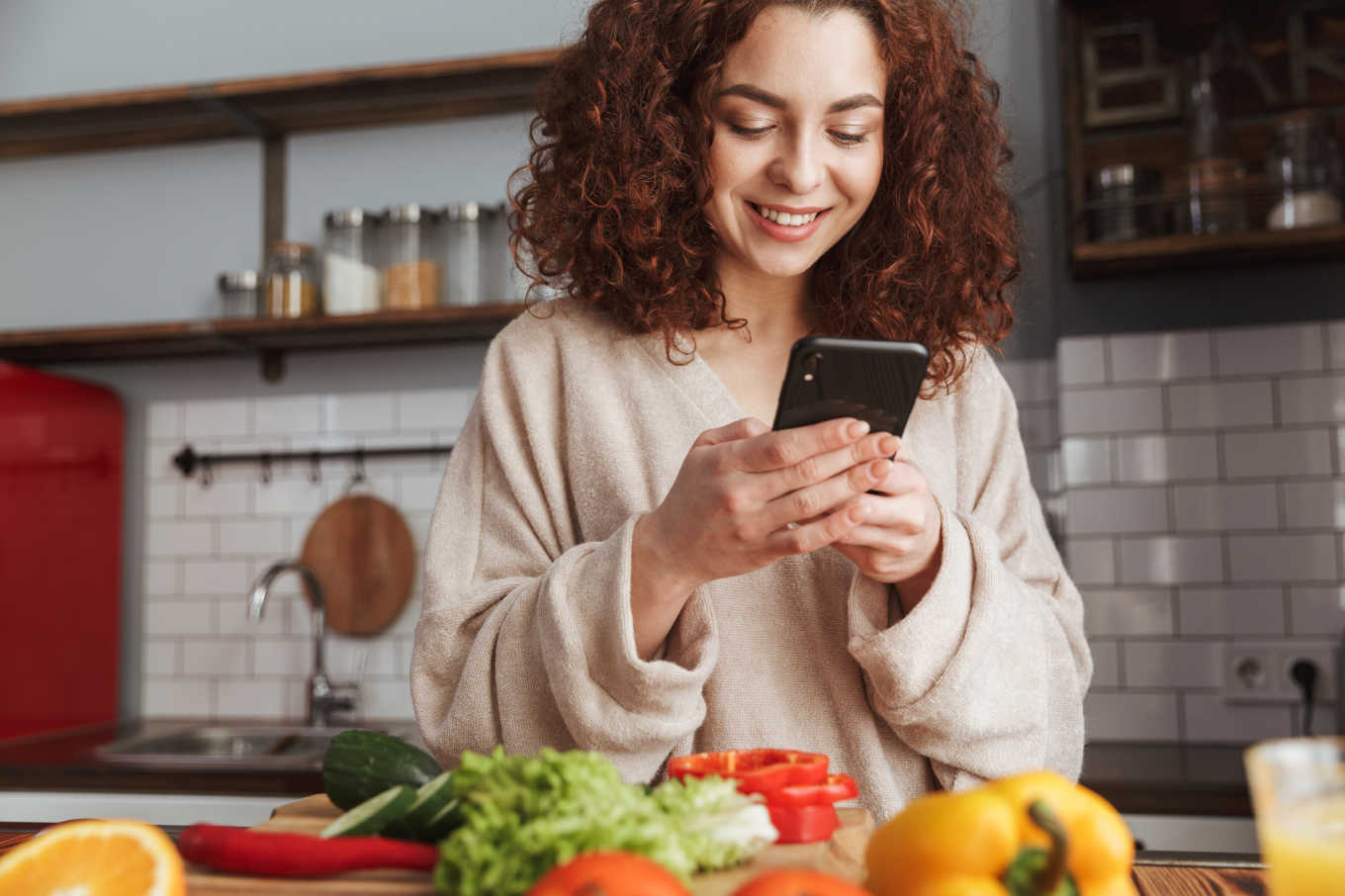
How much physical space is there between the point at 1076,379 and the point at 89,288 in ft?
7.96

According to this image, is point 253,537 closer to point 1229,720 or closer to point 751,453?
point 1229,720

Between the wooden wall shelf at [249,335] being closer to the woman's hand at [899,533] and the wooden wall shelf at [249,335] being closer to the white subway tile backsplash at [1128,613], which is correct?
the white subway tile backsplash at [1128,613]

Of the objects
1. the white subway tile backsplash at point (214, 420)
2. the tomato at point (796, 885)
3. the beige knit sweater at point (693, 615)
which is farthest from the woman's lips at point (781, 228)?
the white subway tile backsplash at point (214, 420)

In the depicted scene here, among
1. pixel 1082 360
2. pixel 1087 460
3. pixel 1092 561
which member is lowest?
pixel 1092 561

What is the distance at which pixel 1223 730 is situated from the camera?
2379 mm

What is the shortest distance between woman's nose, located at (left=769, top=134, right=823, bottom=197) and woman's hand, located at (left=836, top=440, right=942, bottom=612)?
10.7 inches

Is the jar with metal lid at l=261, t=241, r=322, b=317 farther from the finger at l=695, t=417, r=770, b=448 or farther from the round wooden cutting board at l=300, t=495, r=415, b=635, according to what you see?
the finger at l=695, t=417, r=770, b=448

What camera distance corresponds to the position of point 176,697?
2965 mm

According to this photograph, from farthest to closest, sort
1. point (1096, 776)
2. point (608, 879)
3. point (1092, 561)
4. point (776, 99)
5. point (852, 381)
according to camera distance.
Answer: point (1092, 561)
point (1096, 776)
point (776, 99)
point (852, 381)
point (608, 879)

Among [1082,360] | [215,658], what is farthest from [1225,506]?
[215,658]

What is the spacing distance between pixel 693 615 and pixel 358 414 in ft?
6.75

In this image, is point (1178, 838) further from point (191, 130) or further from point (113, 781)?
point (191, 130)

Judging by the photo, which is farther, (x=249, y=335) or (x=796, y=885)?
(x=249, y=335)

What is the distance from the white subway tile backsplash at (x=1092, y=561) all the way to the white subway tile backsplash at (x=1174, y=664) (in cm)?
14
